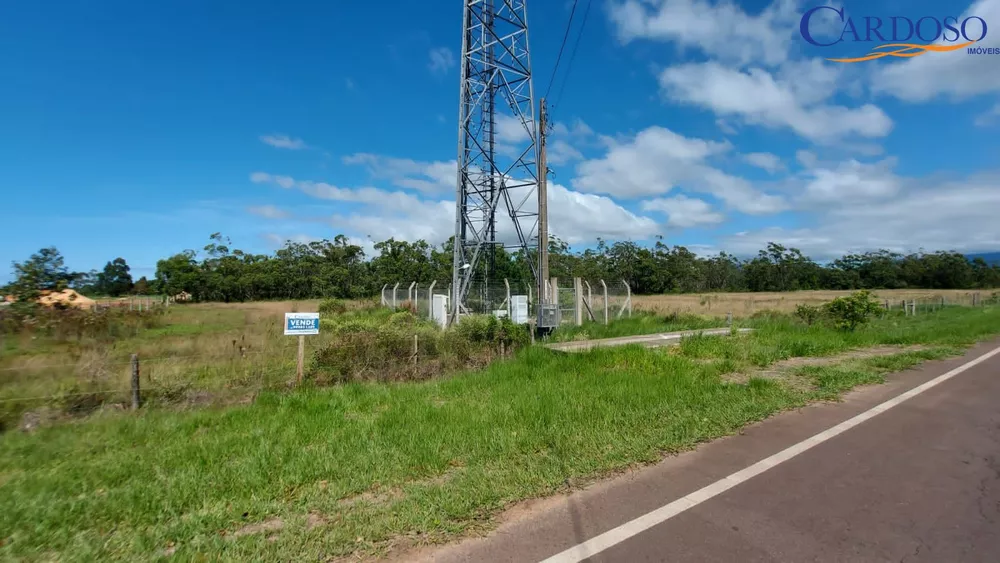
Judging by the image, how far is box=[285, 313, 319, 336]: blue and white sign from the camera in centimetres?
857

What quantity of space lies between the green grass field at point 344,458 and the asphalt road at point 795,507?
1.14 feet

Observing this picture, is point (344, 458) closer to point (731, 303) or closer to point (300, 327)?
point (300, 327)

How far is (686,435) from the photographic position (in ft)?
17.9

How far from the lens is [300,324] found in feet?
28.3

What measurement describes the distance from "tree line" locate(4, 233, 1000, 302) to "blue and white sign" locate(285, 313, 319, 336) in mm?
16306

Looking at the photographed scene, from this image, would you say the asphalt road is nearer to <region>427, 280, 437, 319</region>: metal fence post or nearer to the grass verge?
the grass verge

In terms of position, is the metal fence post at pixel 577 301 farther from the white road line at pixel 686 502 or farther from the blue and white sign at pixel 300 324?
the white road line at pixel 686 502

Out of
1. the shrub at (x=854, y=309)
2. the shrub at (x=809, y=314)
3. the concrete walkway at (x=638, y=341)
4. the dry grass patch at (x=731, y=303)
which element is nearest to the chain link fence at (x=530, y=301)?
the concrete walkway at (x=638, y=341)

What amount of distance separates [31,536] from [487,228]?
16393mm

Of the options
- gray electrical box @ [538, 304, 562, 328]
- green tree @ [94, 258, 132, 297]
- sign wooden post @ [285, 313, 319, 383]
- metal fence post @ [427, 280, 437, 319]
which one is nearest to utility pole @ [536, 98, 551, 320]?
gray electrical box @ [538, 304, 562, 328]

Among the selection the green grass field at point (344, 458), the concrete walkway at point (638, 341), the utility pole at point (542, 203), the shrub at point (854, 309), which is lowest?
the green grass field at point (344, 458)

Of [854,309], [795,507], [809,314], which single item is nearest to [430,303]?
[809,314]

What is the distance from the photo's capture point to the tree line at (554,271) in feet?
182

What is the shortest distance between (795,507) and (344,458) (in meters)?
4.01
